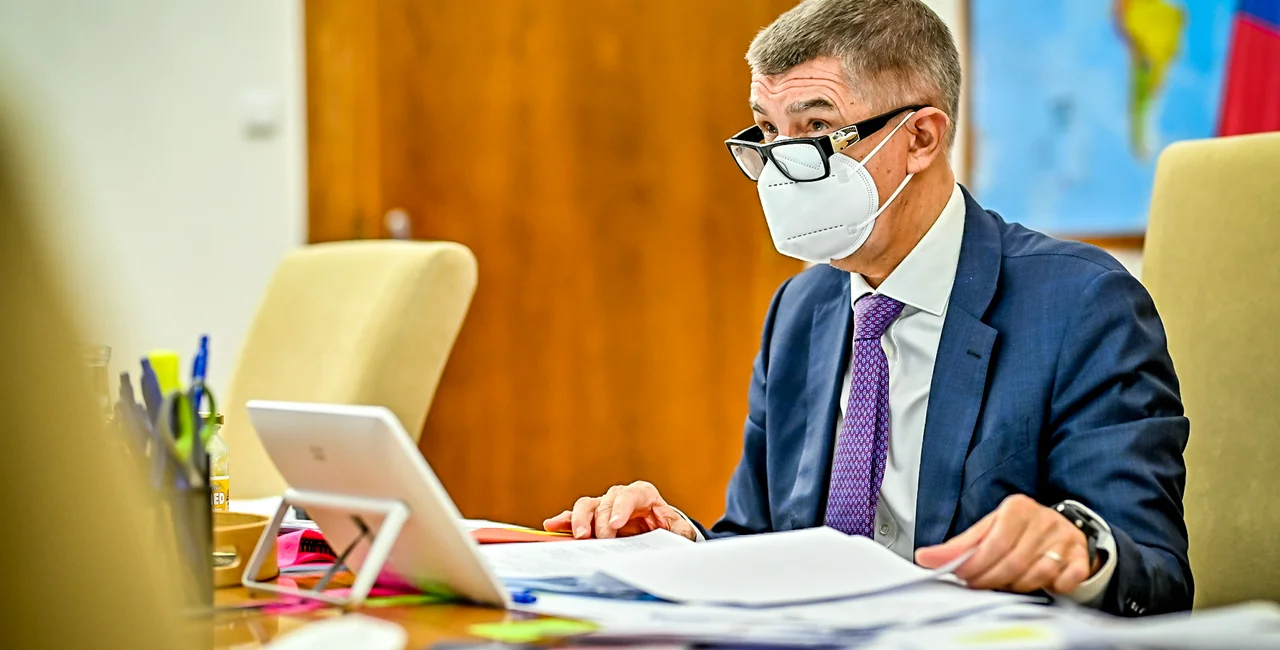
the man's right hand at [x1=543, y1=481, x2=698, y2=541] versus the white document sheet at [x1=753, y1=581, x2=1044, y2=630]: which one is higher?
the white document sheet at [x1=753, y1=581, x2=1044, y2=630]

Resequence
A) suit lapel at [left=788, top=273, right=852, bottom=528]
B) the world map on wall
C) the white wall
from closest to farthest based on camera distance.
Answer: suit lapel at [left=788, top=273, right=852, bottom=528] < the world map on wall < the white wall

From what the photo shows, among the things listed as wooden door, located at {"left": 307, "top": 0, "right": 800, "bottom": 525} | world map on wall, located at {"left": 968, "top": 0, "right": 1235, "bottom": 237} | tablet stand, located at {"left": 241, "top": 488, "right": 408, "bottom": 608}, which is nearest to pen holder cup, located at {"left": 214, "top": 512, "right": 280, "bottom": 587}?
tablet stand, located at {"left": 241, "top": 488, "right": 408, "bottom": 608}

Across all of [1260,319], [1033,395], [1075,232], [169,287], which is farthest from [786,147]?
[169,287]

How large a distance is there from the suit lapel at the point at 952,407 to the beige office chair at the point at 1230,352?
0.81 feet

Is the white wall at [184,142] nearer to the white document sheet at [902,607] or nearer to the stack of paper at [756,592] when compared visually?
the stack of paper at [756,592]

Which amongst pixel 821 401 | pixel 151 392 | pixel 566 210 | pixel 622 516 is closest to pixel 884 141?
pixel 821 401

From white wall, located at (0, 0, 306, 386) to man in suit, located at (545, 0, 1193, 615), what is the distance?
1.96 m

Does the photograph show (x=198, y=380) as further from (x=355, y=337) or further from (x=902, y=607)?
(x=355, y=337)

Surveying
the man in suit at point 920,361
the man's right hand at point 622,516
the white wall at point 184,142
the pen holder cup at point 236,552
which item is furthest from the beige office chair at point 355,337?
the white wall at point 184,142

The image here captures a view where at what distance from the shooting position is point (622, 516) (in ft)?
3.90

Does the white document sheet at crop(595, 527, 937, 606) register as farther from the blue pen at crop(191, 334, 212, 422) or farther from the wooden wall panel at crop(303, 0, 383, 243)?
the wooden wall panel at crop(303, 0, 383, 243)

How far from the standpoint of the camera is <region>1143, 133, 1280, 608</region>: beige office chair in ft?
4.30

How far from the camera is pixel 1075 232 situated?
2811 mm

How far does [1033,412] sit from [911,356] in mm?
176
